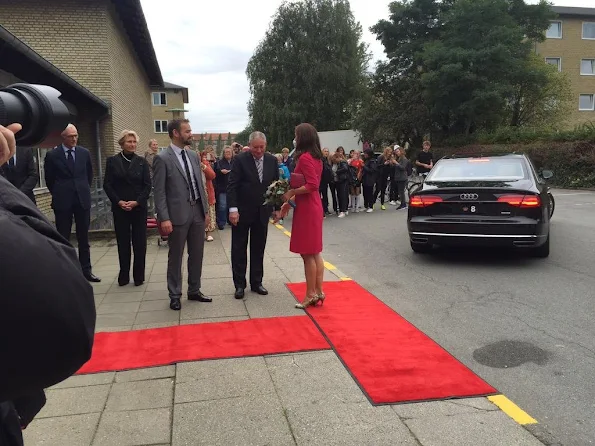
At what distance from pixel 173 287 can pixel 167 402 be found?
220 centimetres

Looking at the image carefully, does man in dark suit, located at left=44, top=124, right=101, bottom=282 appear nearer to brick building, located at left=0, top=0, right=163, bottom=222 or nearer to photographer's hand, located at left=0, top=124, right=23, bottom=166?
photographer's hand, located at left=0, top=124, right=23, bottom=166

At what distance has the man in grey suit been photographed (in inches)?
203

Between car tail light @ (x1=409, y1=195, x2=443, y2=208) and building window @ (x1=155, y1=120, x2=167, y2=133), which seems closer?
car tail light @ (x1=409, y1=195, x2=443, y2=208)

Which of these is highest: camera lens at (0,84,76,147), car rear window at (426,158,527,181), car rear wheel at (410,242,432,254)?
camera lens at (0,84,76,147)

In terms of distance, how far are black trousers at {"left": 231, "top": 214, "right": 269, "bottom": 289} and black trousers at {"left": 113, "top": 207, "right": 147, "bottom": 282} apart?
1.29m

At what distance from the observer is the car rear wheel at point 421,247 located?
7625 mm

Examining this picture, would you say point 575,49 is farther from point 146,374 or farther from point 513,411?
point 146,374

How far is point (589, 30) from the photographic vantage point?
1615 inches

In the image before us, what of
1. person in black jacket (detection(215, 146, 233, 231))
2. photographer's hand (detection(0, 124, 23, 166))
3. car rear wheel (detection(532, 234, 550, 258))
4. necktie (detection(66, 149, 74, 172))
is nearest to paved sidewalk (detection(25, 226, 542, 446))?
photographer's hand (detection(0, 124, 23, 166))

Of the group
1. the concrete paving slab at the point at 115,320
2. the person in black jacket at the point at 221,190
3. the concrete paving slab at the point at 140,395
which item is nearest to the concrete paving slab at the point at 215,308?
the concrete paving slab at the point at 115,320

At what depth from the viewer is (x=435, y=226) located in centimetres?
702

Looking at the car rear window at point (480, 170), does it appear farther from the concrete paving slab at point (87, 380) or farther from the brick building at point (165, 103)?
the brick building at point (165, 103)

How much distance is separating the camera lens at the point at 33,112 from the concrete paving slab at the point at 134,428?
2.02 metres

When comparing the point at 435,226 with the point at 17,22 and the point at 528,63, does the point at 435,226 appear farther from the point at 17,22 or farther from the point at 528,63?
the point at 528,63
